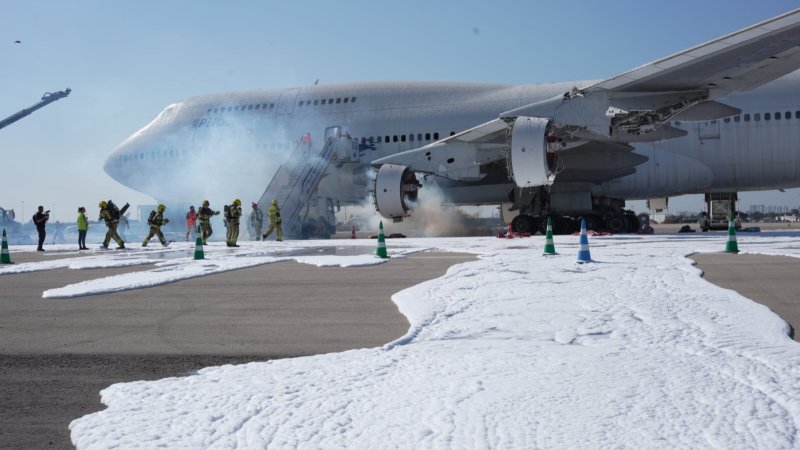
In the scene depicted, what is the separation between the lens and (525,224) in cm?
2061

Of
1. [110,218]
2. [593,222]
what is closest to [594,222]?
[593,222]

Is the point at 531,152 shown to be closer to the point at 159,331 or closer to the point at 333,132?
the point at 333,132

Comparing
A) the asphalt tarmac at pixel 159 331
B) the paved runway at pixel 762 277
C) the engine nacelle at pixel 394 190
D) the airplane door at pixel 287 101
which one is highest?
the airplane door at pixel 287 101

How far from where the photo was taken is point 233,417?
277 centimetres

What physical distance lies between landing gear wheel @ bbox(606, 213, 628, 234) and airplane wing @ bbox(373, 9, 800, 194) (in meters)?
1.41

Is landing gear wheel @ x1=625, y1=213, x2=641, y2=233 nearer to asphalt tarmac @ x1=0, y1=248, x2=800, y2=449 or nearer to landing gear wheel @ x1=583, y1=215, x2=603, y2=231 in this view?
landing gear wheel @ x1=583, y1=215, x2=603, y2=231

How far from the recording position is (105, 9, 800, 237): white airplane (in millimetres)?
15734

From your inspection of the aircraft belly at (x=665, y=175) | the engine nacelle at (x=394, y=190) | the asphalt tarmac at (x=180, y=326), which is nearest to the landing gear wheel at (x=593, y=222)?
the aircraft belly at (x=665, y=175)

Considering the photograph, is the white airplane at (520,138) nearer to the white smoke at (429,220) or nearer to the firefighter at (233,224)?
the white smoke at (429,220)

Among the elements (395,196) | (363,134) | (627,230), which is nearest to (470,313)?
(395,196)

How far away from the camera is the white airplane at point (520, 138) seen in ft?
51.6

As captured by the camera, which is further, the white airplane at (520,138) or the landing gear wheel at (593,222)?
the landing gear wheel at (593,222)

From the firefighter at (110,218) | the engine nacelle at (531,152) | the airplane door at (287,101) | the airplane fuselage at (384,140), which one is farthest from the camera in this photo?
the airplane door at (287,101)

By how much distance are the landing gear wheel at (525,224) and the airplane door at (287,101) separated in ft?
31.3
